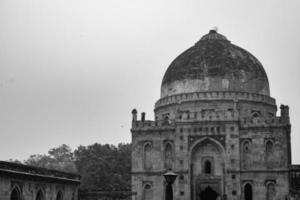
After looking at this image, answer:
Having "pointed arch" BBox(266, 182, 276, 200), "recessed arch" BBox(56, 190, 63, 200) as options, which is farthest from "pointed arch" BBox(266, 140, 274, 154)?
"recessed arch" BBox(56, 190, 63, 200)

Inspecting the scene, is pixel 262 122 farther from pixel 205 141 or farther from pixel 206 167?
pixel 206 167

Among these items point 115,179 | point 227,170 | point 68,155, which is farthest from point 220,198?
point 68,155

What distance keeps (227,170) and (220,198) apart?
1964mm

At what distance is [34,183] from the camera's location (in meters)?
34.8

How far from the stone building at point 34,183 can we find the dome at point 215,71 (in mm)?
10683

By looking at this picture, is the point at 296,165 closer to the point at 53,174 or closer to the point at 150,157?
the point at 150,157

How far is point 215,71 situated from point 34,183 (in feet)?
52.5

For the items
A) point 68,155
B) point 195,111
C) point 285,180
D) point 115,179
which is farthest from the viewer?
point 68,155

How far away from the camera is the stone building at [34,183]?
31328 mm

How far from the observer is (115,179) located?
57.7 meters

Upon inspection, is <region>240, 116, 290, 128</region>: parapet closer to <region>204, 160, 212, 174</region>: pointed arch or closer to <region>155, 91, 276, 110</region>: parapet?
<region>155, 91, 276, 110</region>: parapet

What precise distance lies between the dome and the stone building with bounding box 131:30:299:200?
0.25ft

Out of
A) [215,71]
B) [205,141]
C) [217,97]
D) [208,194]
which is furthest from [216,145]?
[215,71]

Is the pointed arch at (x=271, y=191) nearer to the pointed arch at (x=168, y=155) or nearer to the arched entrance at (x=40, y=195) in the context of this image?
the pointed arch at (x=168, y=155)
